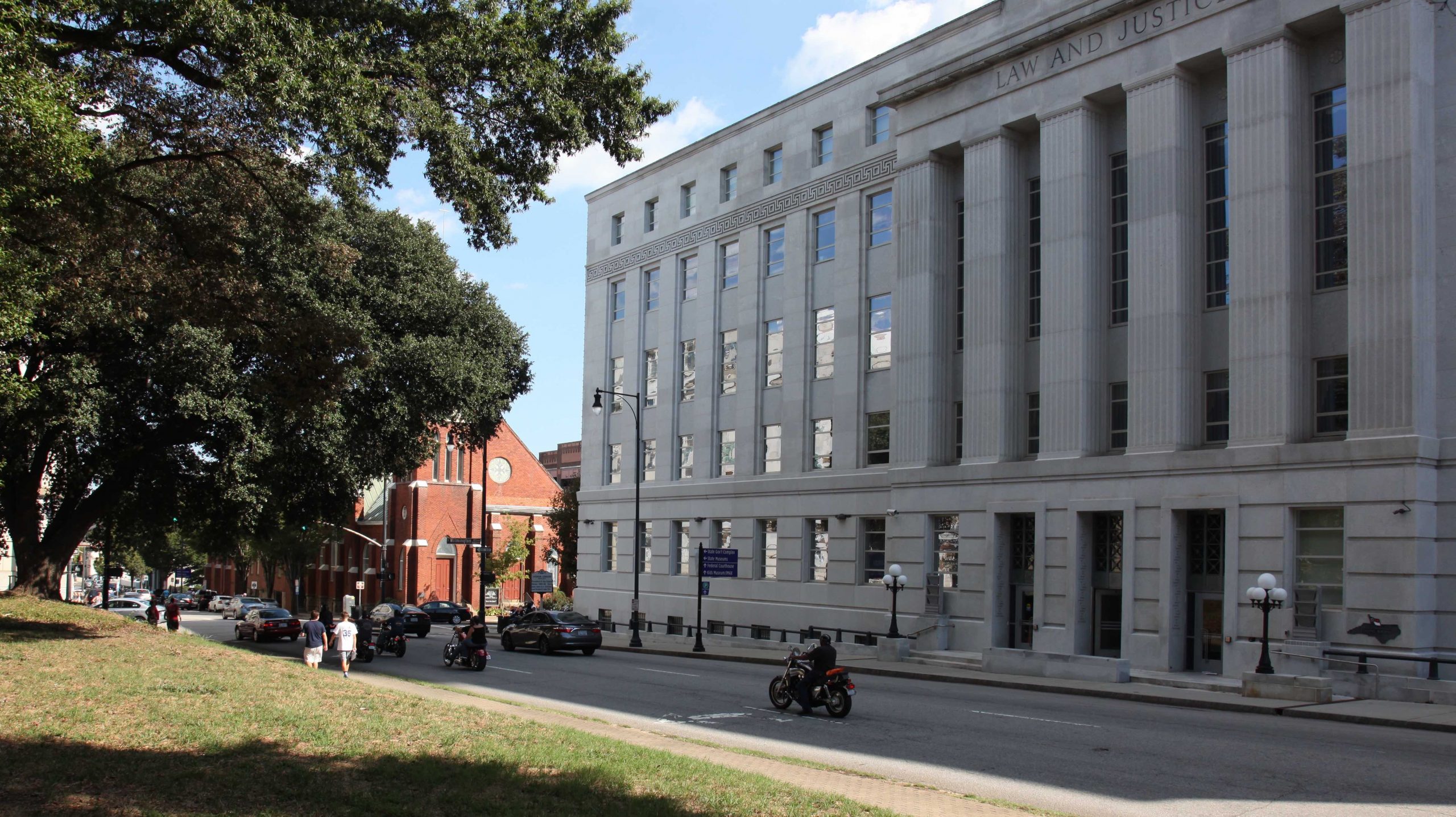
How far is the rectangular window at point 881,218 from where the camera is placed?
132ft

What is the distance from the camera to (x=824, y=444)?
42656 millimetres

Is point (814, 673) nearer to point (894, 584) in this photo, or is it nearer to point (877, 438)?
point (894, 584)

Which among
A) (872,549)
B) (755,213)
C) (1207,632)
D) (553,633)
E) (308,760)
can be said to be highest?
(755,213)

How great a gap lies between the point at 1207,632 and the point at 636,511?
77.0 feet

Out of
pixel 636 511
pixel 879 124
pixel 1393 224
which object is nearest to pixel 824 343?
pixel 879 124

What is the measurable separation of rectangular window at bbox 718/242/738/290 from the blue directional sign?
1172 centimetres

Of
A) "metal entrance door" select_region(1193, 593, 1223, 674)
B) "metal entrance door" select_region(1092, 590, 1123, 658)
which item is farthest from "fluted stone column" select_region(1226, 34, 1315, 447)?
"metal entrance door" select_region(1092, 590, 1123, 658)

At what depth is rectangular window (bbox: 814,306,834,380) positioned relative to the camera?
139 feet

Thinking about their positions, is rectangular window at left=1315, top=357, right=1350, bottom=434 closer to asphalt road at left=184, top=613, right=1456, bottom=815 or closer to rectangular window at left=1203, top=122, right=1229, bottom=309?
rectangular window at left=1203, top=122, right=1229, bottom=309

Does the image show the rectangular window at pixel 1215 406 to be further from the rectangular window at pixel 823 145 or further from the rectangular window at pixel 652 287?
the rectangular window at pixel 652 287

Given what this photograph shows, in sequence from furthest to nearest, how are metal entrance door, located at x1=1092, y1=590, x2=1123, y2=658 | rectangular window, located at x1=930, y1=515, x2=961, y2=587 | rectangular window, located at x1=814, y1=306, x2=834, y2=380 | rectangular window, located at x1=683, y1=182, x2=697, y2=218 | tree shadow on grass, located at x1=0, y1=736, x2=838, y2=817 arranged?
rectangular window, located at x1=683, y1=182, x2=697, y2=218
rectangular window, located at x1=814, y1=306, x2=834, y2=380
rectangular window, located at x1=930, y1=515, x2=961, y2=587
metal entrance door, located at x1=1092, y1=590, x2=1123, y2=658
tree shadow on grass, located at x1=0, y1=736, x2=838, y2=817

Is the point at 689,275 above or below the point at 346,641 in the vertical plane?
above

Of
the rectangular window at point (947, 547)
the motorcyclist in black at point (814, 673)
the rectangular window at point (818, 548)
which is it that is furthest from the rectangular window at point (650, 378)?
the motorcyclist in black at point (814, 673)

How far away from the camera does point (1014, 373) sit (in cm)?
3416
